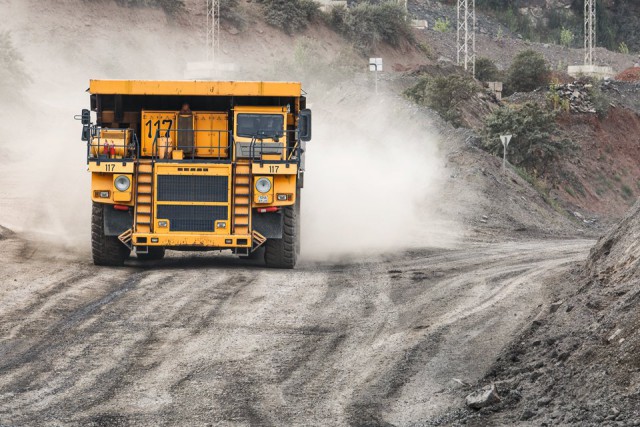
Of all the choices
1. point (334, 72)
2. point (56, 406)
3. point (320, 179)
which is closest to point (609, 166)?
point (334, 72)

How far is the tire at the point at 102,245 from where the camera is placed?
20.2m

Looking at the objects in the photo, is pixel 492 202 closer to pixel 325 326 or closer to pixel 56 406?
pixel 325 326

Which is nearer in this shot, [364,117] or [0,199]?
A: [0,199]

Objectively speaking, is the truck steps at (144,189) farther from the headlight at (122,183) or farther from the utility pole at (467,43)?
the utility pole at (467,43)

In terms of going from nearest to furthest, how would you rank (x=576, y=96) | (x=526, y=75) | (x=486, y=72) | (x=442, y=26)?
(x=576, y=96)
(x=526, y=75)
(x=486, y=72)
(x=442, y=26)

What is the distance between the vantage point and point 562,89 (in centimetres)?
6275

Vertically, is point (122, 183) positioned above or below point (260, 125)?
below

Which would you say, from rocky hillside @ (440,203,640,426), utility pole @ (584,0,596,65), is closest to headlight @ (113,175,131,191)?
rocky hillside @ (440,203,640,426)

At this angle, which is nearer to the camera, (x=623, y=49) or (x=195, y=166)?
(x=195, y=166)

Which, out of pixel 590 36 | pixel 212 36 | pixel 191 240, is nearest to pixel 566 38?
pixel 590 36

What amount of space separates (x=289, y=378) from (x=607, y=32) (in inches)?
4362

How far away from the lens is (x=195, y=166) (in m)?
19.8

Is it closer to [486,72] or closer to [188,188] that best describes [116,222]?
[188,188]

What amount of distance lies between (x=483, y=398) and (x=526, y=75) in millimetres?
62125
